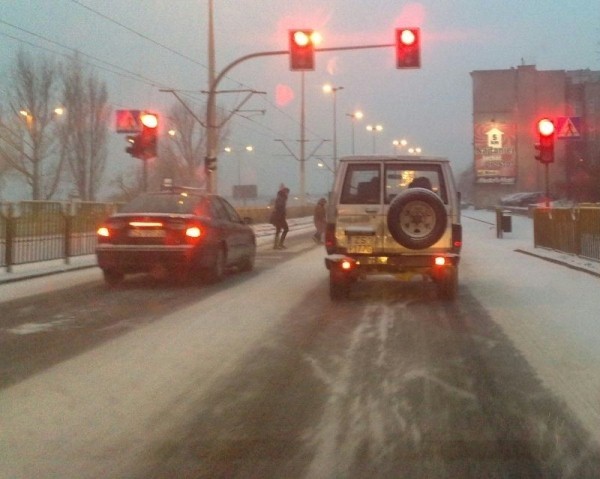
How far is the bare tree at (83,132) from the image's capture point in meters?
53.2

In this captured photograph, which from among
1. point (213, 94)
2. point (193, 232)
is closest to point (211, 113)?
point (213, 94)

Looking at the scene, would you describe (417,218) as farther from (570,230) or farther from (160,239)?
(570,230)

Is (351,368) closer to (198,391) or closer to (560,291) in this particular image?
(198,391)

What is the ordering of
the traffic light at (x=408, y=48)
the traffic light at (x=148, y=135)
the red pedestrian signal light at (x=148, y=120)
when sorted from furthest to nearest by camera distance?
the red pedestrian signal light at (x=148, y=120) → the traffic light at (x=148, y=135) → the traffic light at (x=408, y=48)

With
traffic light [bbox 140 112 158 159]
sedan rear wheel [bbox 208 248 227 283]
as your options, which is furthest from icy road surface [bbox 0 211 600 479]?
traffic light [bbox 140 112 158 159]

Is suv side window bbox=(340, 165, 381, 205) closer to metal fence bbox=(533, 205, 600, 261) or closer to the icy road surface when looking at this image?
the icy road surface

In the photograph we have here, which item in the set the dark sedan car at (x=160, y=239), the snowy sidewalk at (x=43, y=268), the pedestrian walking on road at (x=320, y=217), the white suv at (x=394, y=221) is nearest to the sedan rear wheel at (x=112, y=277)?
the dark sedan car at (x=160, y=239)

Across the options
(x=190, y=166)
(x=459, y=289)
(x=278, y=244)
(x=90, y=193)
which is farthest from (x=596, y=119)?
(x=459, y=289)

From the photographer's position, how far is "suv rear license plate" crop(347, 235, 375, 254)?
12219 millimetres

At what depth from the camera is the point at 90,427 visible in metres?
5.87

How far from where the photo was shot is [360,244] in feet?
40.2

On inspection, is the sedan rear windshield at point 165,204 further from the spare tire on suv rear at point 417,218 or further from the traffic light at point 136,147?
the traffic light at point 136,147

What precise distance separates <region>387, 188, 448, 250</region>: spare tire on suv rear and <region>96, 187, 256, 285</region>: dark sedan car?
3.82 meters

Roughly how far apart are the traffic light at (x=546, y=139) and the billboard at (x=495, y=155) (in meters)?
60.4
